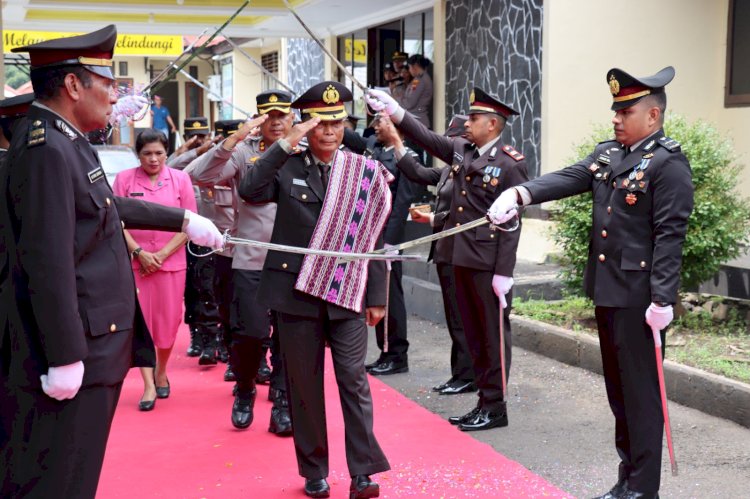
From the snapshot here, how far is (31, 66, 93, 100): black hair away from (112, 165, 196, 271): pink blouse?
11.3ft

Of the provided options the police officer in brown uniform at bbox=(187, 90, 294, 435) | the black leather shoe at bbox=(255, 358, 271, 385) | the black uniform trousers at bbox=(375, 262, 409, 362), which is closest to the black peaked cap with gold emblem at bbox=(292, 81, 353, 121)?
the police officer in brown uniform at bbox=(187, 90, 294, 435)

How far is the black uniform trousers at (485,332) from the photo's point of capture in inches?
246

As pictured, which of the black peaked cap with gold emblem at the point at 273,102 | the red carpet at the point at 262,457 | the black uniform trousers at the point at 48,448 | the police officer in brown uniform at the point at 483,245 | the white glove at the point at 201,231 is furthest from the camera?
the black peaked cap with gold emblem at the point at 273,102

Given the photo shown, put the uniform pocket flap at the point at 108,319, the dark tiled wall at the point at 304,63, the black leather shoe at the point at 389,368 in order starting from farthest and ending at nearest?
the dark tiled wall at the point at 304,63 → the black leather shoe at the point at 389,368 → the uniform pocket flap at the point at 108,319

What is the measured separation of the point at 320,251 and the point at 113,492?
167 centimetres

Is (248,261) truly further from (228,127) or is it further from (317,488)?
(228,127)

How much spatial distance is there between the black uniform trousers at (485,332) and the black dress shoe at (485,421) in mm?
33

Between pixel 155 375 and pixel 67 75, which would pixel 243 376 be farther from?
pixel 67 75

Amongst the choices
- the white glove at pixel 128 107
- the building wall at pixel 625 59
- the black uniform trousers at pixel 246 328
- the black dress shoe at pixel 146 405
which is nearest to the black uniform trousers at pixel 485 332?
the black uniform trousers at pixel 246 328

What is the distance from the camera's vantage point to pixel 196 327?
8633 millimetres

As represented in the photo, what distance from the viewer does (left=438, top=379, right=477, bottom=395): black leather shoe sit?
720 cm

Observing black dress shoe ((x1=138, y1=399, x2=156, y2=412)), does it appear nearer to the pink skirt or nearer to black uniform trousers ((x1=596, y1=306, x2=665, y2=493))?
the pink skirt

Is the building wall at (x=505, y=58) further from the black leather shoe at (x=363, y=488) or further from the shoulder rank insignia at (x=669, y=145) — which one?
the black leather shoe at (x=363, y=488)

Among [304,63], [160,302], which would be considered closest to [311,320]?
[160,302]
